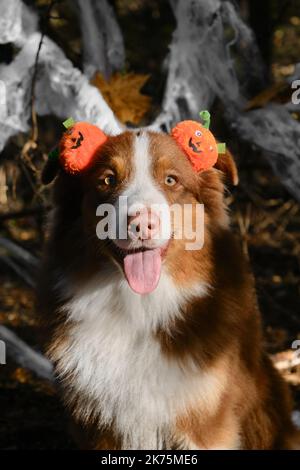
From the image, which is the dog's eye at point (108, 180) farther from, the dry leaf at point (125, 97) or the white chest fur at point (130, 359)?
the dry leaf at point (125, 97)

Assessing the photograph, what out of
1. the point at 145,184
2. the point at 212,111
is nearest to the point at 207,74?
the point at 212,111

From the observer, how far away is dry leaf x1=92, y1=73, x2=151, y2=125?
4543 millimetres

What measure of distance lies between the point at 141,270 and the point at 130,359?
1.53ft

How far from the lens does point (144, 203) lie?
3021 mm

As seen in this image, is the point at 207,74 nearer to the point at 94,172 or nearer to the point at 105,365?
the point at 94,172

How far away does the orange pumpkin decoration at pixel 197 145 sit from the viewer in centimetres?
328

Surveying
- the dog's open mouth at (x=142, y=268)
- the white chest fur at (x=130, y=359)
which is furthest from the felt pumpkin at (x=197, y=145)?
the white chest fur at (x=130, y=359)

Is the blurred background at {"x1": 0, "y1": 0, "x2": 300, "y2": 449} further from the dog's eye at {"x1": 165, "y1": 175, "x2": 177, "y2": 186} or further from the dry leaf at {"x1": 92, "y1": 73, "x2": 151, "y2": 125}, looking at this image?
the dog's eye at {"x1": 165, "y1": 175, "x2": 177, "y2": 186}

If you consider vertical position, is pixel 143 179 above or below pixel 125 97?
above

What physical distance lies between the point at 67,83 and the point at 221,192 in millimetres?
1539

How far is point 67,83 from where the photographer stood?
4.50 m

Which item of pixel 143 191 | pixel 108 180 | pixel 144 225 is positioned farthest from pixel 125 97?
pixel 144 225

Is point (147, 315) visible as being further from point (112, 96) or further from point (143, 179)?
point (112, 96)

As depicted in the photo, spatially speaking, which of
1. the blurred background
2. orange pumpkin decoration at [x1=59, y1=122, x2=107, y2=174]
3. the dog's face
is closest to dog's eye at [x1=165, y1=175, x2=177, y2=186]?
the dog's face
